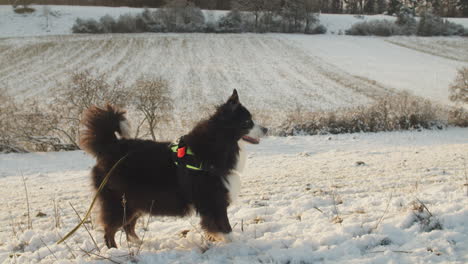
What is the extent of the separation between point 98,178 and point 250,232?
6.36ft

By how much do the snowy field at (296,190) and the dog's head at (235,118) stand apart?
1.18m

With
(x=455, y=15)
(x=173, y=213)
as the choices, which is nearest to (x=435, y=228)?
(x=173, y=213)

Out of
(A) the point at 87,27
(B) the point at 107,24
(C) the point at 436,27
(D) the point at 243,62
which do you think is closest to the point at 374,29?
(C) the point at 436,27

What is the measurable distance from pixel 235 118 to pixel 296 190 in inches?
121

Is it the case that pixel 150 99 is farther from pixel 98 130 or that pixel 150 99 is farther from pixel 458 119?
pixel 458 119

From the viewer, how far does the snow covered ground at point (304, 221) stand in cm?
317

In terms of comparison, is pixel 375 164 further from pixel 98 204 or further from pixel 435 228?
pixel 98 204

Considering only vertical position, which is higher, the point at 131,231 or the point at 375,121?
the point at 131,231

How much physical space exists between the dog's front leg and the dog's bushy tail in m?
1.42

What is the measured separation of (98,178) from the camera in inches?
153

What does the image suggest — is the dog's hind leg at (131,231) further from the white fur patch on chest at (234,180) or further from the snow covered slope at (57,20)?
the snow covered slope at (57,20)

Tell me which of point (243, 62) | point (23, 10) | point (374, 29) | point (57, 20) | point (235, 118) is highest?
point (23, 10)

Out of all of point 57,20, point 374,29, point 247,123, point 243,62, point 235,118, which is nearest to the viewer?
point 235,118

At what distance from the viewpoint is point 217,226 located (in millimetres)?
3850
